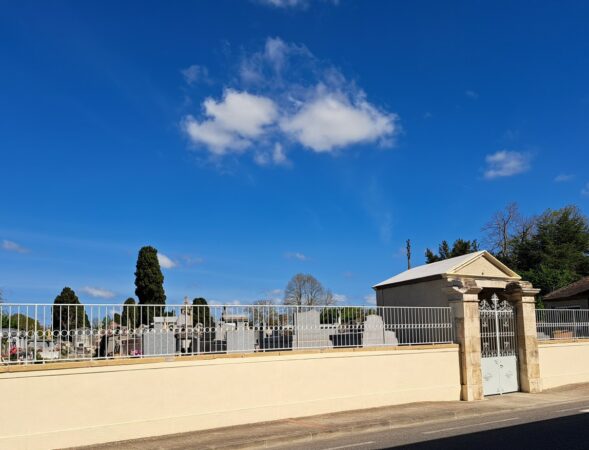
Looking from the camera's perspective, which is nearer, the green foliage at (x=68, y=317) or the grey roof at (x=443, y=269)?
the green foliage at (x=68, y=317)

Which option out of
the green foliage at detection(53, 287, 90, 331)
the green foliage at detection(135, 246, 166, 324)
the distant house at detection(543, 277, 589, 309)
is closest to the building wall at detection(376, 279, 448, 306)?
the green foliage at detection(135, 246, 166, 324)

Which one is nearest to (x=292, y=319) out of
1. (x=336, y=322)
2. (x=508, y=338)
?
(x=336, y=322)

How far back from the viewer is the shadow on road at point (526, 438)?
883cm

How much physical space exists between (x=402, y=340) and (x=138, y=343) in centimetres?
715

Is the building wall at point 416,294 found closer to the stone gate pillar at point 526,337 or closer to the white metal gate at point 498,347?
the white metal gate at point 498,347

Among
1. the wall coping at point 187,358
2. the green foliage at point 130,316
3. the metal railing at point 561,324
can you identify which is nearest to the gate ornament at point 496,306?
the metal railing at point 561,324

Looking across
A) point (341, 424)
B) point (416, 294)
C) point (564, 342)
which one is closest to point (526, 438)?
point (341, 424)

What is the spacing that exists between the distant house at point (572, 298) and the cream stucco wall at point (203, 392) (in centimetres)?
1839

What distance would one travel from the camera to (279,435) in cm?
1025

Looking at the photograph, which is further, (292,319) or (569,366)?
(569,366)

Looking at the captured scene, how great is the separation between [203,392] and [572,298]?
84.9 ft

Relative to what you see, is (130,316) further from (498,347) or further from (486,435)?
(498,347)

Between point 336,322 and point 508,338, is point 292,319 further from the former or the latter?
Answer: point 508,338

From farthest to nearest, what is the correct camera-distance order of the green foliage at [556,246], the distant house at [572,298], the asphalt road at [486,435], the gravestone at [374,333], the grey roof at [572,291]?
1. the green foliage at [556,246]
2. the distant house at [572,298]
3. the grey roof at [572,291]
4. the gravestone at [374,333]
5. the asphalt road at [486,435]
